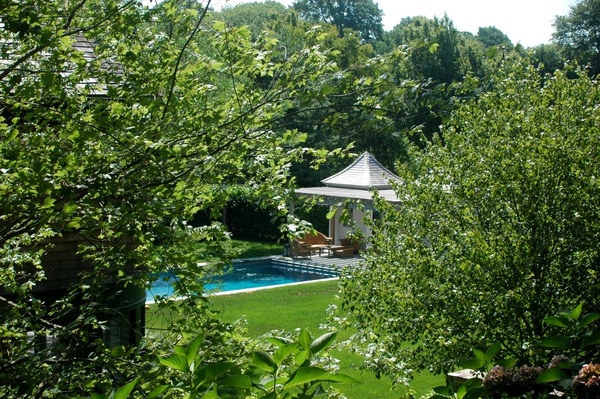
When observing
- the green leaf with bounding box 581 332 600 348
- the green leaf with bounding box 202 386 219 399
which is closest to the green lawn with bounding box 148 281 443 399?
the green leaf with bounding box 581 332 600 348

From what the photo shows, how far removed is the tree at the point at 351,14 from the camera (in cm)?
8425

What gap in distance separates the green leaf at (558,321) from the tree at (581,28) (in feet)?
173

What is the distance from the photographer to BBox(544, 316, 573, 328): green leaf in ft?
5.92

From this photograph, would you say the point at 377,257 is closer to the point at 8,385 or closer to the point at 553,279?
the point at 553,279

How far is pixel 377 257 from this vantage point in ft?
29.2

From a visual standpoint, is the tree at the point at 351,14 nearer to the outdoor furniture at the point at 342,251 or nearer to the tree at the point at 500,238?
the outdoor furniture at the point at 342,251

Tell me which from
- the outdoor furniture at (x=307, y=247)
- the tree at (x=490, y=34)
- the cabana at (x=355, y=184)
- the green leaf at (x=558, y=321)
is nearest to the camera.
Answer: the green leaf at (x=558, y=321)

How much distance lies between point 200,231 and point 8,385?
1625mm

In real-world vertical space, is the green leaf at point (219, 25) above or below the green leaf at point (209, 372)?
above

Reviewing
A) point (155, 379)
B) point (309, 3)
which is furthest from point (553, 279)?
point (309, 3)

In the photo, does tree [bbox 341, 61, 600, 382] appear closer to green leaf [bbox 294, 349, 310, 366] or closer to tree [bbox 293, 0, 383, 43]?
green leaf [bbox 294, 349, 310, 366]

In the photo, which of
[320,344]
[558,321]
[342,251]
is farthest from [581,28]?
[320,344]

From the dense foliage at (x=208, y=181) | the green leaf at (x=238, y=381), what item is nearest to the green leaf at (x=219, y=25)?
the dense foliage at (x=208, y=181)

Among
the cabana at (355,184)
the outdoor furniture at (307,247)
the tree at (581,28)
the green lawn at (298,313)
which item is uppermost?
the tree at (581,28)
